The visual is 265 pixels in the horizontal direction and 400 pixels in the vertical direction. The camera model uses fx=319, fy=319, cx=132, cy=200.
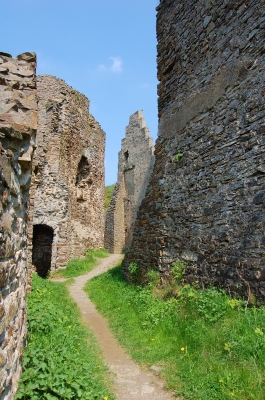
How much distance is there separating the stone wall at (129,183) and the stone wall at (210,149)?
11584 mm

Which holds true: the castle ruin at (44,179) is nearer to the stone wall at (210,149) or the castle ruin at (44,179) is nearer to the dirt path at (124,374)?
the dirt path at (124,374)

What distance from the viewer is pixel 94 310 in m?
6.90

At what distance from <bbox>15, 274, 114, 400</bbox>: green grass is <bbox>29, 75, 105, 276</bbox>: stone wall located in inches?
284

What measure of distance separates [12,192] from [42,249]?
11037 millimetres

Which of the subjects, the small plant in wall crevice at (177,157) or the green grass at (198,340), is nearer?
the green grass at (198,340)

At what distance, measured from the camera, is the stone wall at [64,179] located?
1241 cm

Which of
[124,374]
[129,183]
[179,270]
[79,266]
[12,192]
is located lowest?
[124,374]

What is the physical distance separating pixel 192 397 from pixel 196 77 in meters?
5.29

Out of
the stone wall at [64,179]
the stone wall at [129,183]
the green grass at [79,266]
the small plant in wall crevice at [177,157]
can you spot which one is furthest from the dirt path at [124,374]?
the stone wall at [129,183]

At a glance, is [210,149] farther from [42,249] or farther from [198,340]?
[42,249]

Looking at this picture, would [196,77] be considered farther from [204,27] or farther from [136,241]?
[136,241]

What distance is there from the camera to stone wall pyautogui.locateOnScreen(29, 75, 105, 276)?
12.4 meters

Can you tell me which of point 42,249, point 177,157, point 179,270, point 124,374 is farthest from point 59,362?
Result: point 42,249

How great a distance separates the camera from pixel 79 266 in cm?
1241
